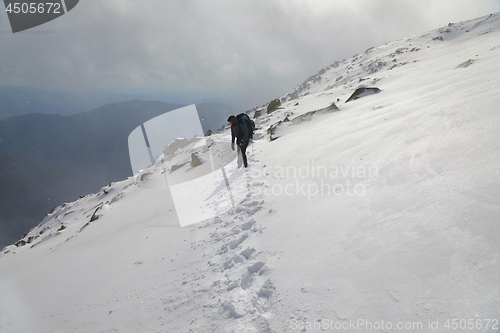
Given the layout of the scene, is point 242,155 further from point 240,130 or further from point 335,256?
point 335,256

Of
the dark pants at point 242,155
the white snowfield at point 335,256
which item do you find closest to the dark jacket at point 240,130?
the dark pants at point 242,155

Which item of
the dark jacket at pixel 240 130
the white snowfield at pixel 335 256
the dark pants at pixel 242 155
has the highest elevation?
the dark jacket at pixel 240 130

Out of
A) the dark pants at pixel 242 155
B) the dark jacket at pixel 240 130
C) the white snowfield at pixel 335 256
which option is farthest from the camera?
the dark pants at pixel 242 155

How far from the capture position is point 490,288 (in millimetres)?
1771

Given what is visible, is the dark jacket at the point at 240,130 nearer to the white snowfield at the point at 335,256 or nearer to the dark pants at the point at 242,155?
the dark pants at the point at 242,155

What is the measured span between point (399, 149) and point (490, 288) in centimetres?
361

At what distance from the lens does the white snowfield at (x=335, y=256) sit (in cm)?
202

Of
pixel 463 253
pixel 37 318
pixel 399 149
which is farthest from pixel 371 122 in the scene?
pixel 37 318

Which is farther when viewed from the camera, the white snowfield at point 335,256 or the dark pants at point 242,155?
the dark pants at point 242,155

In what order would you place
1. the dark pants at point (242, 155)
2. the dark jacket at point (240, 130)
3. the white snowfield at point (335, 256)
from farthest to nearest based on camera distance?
1. the dark pants at point (242, 155)
2. the dark jacket at point (240, 130)
3. the white snowfield at point (335, 256)

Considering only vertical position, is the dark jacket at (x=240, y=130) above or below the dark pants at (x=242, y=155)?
above

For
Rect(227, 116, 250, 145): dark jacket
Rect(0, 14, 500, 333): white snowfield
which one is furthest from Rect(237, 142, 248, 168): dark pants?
Rect(0, 14, 500, 333): white snowfield

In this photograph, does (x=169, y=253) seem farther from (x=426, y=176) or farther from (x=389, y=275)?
(x=426, y=176)

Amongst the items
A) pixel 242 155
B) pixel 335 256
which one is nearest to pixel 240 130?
pixel 242 155
